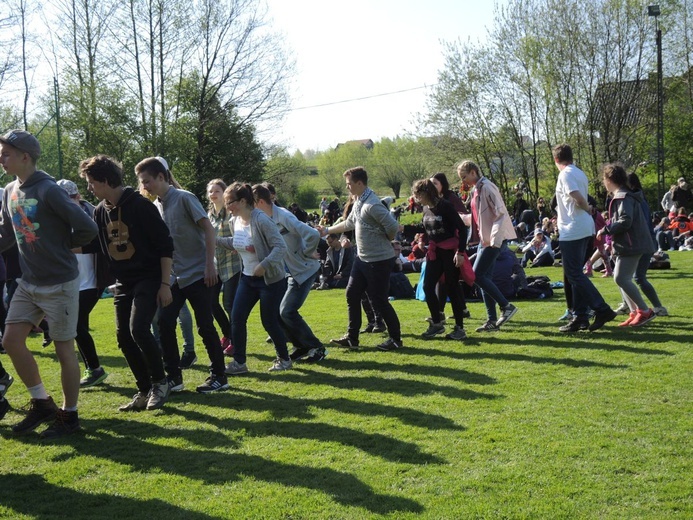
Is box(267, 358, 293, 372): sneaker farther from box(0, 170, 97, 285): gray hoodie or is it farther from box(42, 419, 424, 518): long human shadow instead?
box(0, 170, 97, 285): gray hoodie

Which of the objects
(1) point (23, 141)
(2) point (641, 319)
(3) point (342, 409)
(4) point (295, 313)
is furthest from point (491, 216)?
(1) point (23, 141)

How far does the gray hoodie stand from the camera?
16.8 ft

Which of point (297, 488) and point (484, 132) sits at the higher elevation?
point (484, 132)

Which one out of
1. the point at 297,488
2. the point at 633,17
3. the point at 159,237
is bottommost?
the point at 297,488

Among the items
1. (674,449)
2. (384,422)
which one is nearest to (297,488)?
(384,422)

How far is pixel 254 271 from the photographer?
6.96 metres

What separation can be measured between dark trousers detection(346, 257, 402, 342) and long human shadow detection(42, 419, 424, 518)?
3150 mm

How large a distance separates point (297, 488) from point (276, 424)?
1.37 meters

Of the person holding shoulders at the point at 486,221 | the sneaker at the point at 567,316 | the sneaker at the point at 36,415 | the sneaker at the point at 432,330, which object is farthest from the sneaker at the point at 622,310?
the sneaker at the point at 36,415

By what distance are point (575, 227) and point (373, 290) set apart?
238 cm

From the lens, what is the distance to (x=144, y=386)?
6.07m

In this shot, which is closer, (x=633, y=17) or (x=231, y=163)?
(x=633, y=17)

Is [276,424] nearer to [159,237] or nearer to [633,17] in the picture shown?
[159,237]

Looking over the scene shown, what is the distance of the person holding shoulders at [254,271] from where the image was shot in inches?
277
